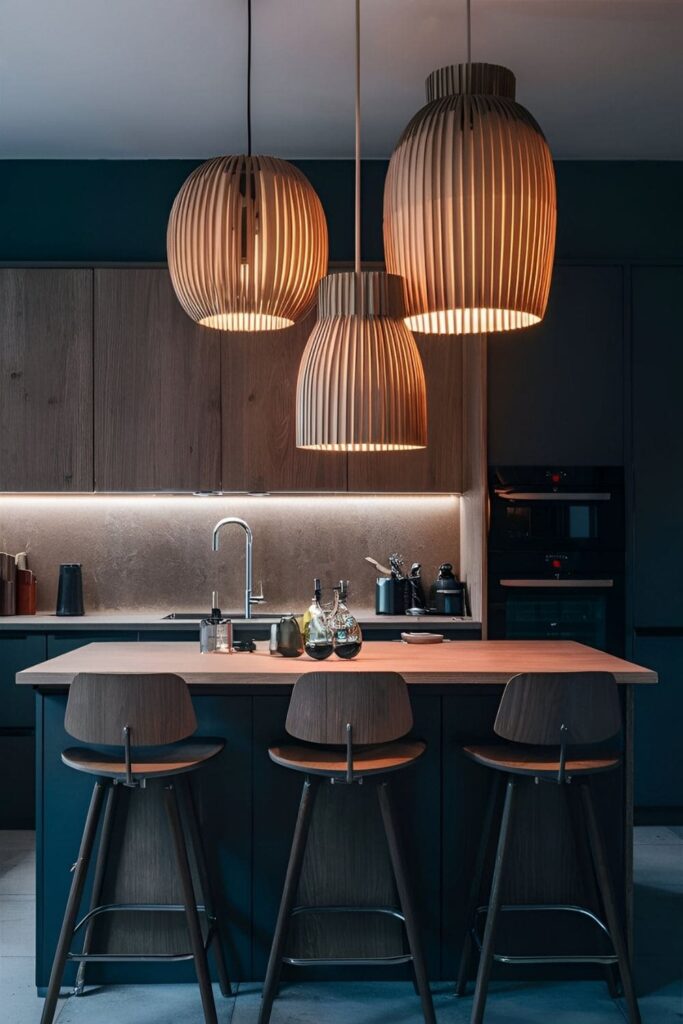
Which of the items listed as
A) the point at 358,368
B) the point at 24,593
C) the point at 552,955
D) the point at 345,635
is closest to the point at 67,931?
the point at 345,635

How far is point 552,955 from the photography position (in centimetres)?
289

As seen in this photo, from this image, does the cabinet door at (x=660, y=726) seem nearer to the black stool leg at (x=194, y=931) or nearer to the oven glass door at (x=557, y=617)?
the oven glass door at (x=557, y=617)

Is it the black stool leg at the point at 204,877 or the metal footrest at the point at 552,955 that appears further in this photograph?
the black stool leg at the point at 204,877

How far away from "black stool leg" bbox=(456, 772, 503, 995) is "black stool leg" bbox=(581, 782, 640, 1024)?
275mm

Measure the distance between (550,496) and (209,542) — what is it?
181 centimetres

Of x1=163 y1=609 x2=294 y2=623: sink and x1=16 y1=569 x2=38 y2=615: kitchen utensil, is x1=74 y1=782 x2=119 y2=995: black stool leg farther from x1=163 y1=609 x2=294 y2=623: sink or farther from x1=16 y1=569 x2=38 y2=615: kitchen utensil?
x1=16 y1=569 x2=38 y2=615: kitchen utensil

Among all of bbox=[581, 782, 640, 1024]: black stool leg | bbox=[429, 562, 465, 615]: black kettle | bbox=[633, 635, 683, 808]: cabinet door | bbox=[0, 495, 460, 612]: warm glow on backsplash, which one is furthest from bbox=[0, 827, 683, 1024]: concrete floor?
bbox=[0, 495, 460, 612]: warm glow on backsplash

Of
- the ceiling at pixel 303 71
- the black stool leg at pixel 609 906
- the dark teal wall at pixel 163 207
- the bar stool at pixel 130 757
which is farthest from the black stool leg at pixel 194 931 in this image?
the dark teal wall at pixel 163 207

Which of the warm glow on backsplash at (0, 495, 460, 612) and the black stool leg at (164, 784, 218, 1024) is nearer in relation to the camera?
the black stool leg at (164, 784, 218, 1024)

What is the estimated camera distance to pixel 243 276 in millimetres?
2438

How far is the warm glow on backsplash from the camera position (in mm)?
5055

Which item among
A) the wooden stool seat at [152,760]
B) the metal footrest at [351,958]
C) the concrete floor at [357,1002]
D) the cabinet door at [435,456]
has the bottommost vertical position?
the concrete floor at [357,1002]

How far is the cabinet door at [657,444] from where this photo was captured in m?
4.57

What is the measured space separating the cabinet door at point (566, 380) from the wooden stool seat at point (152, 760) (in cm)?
226
